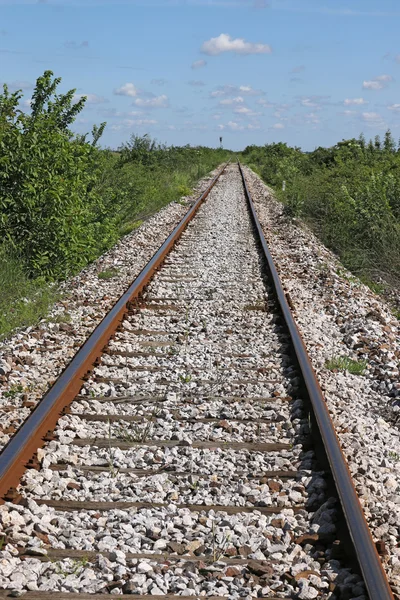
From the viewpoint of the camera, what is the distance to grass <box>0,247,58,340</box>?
26.0ft

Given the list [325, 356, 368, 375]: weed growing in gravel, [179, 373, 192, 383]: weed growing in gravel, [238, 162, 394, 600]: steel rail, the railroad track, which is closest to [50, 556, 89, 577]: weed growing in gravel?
the railroad track

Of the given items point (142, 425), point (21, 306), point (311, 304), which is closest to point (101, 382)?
point (142, 425)

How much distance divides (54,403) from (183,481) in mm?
1298

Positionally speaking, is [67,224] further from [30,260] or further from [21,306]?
[21,306]

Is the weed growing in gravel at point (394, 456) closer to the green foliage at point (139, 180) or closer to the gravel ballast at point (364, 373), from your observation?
the gravel ballast at point (364, 373)

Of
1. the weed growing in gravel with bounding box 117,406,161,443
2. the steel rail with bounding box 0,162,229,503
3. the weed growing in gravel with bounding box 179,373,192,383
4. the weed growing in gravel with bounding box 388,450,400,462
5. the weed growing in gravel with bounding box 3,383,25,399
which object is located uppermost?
the steel rail with bounding box 0,162,229,503

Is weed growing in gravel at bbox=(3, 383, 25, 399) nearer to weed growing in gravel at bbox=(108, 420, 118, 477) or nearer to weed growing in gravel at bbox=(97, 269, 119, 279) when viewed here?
weed growing in gravel at bbox=(108, 420, 118, 477)

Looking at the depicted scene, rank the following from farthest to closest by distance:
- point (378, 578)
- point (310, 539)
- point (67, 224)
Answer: point (67, 224), point (310, 539), point (378, 578)

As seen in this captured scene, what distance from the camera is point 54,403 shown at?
5.25m

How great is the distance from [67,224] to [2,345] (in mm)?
3507

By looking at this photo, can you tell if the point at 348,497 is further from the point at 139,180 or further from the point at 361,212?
the point at 139,180

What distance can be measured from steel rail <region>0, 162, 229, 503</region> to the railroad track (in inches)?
0.6

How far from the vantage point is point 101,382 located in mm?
6105

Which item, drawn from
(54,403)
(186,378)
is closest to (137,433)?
(54,403)
